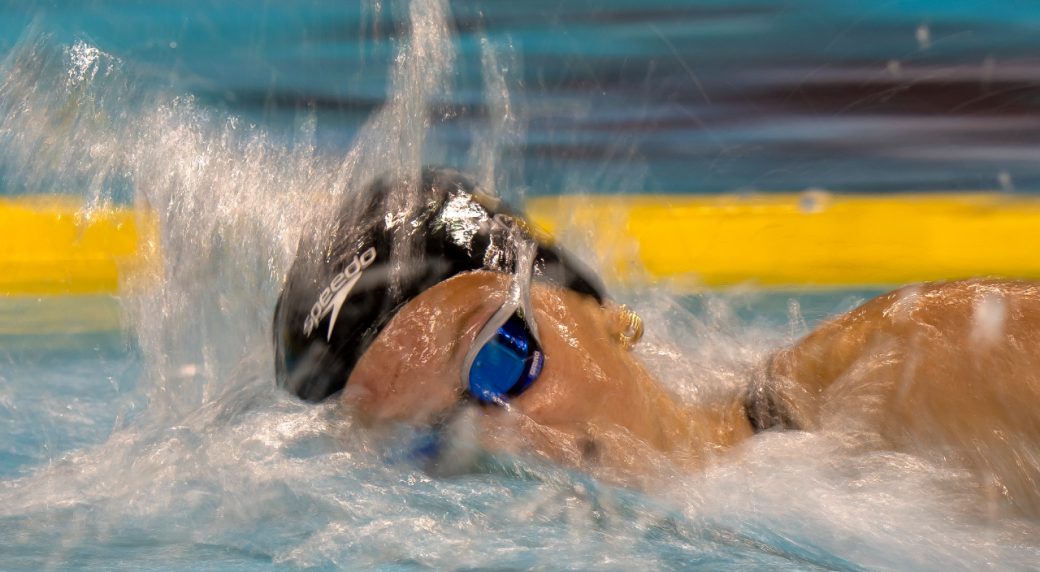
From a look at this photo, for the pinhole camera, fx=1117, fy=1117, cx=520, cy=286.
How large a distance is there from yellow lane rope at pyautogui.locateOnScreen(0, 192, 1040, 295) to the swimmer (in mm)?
1204

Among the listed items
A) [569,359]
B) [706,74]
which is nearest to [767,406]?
[569,359]

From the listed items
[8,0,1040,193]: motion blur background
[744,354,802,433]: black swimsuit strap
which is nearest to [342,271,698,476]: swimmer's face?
[744,354,802,433]: black swimsuit strap

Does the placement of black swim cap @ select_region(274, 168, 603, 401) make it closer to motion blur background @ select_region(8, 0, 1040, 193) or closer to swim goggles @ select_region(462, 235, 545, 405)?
swim goggles @ select_region(462, 235, 545, 405)

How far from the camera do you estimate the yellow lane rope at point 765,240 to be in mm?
3104

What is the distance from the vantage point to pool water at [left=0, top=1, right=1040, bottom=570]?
1.46m

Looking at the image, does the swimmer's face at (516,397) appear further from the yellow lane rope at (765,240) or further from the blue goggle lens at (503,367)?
the yellow lane rope at (765,240)

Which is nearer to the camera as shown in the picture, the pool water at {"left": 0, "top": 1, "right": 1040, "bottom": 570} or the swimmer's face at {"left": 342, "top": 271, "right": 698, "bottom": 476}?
the pool water at {"left": 0, "top": 1, "right": 1040, "bottom": 570}

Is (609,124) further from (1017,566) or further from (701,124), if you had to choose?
(1017,566)

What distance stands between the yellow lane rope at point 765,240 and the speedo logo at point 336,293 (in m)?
1.29

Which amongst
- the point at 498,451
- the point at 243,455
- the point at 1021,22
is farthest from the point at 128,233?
the point at 1021,22

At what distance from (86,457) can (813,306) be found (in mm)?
1976

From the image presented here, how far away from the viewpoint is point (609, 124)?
12.5 feet

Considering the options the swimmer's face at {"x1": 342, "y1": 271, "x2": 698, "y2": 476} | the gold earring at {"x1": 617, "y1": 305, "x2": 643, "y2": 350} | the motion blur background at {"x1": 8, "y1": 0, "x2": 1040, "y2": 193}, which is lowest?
the swimmer's face at {"x1": 342, "y1": 271, "x2": 698, "y2": 476}

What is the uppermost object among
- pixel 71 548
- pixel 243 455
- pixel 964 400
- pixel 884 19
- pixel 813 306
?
pixel 884 19
